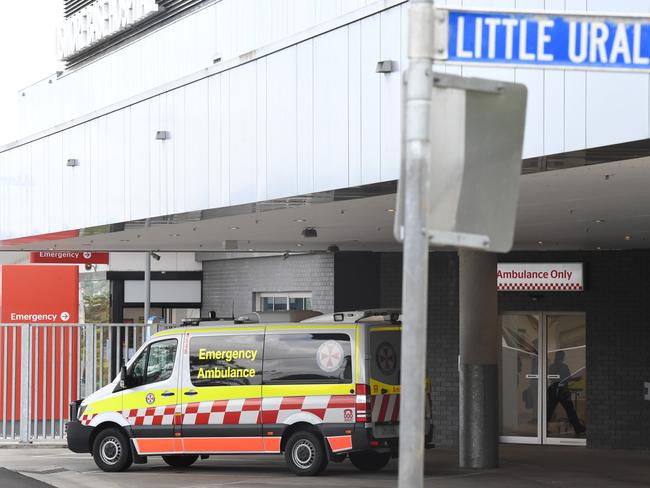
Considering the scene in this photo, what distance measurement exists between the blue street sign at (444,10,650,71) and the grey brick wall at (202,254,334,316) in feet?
62.9

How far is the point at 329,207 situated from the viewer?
14500 mm

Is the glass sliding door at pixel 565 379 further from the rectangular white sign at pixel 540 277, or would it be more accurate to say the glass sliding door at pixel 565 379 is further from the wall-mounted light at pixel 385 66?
the wall-mounted light at pixel 385 66

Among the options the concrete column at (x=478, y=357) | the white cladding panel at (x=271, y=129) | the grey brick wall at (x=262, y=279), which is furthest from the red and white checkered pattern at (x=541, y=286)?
the white cladding panel at (x=271, y=129)

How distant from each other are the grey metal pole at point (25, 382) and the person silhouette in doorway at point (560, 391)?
9240 millimetres

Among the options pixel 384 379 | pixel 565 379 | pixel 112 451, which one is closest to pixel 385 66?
pixel 384 379

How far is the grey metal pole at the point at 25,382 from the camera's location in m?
21.6

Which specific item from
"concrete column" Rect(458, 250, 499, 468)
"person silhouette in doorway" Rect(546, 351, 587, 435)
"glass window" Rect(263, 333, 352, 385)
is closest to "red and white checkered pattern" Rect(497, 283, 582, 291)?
"person silhouette in doorway" Rect(546, 351, 587, 435)

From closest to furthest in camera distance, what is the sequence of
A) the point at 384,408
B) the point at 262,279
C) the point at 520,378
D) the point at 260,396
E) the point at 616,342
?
1. the point at 384,408
2. the point at 260,396
3. the point at 616,342
4. the point at 520,378
5. the point at 262,279

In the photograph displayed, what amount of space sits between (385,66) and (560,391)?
473 inches

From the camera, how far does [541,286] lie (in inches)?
864

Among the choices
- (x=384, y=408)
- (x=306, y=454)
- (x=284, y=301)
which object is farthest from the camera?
(x=284, y=301)

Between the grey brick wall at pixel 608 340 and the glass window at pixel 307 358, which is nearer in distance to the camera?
the glass window at pixel 307 358

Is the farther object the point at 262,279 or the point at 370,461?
the point at 262,279

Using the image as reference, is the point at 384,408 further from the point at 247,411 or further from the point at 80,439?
the point at 80,439
